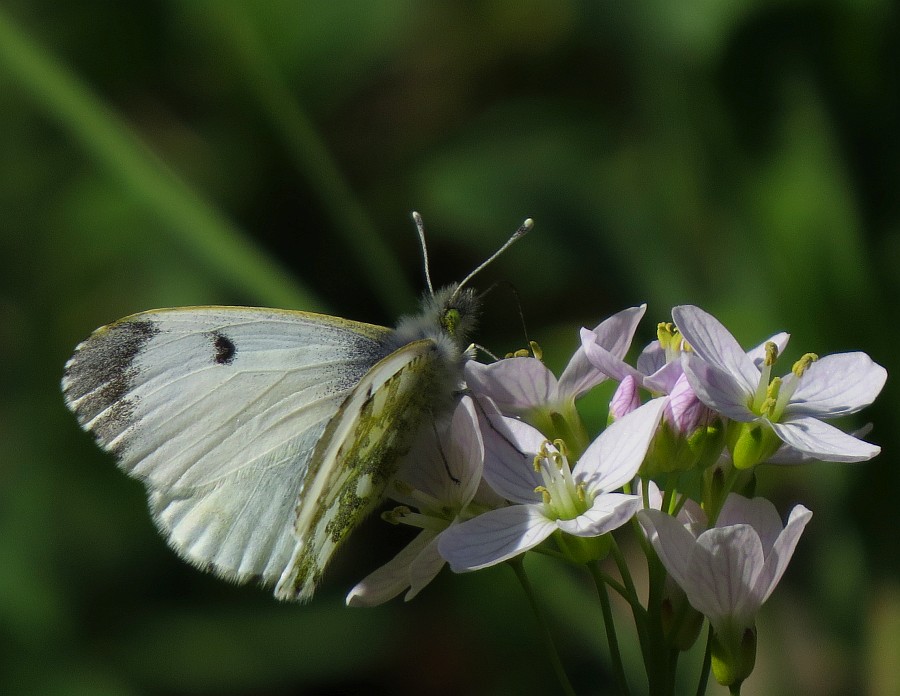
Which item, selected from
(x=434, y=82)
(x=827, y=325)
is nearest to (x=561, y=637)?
(x=827, y=325)

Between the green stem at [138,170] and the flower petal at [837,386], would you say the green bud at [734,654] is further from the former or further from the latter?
the green stem at [138,170]

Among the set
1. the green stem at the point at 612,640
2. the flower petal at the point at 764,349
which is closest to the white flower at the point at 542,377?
the flower petal at the point at 764,349

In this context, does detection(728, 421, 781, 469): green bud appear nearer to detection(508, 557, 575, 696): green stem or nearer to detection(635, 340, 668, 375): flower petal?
detection(635, 340, 668, 375): flower petal

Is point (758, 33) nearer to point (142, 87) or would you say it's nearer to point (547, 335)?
point (547, 335)

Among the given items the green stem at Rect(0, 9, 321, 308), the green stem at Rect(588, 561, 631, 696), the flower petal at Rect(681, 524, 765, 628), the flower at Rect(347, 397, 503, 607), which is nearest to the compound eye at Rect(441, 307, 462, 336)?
the flower at Rect(347, 397, 503, 607)

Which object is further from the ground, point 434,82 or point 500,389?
point 434,82

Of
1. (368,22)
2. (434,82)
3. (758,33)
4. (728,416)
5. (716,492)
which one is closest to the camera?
(728,416)
